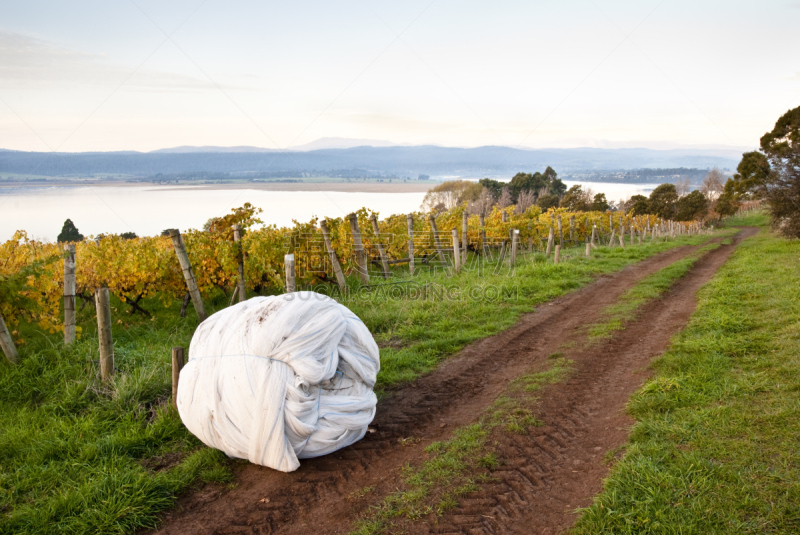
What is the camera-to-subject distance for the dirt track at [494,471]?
3.43 meters

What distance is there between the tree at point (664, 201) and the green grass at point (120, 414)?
42.7m

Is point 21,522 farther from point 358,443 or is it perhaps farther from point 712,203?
point 712,203

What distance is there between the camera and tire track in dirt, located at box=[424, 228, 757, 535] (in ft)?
11.0

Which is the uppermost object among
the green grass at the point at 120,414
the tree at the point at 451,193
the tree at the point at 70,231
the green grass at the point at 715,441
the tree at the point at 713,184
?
the tree at the point at 713,184

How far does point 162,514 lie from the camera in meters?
3.63

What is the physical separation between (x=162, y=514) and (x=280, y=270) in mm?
6340

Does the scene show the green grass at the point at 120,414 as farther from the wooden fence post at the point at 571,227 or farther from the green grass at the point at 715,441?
the wooden fence post at the point at 571,227

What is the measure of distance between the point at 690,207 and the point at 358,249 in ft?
147

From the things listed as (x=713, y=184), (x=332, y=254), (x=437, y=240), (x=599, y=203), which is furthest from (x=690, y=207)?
(x=332, y=254)

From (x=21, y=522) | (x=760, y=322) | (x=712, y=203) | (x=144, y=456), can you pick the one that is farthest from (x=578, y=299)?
(x=712, y=203)

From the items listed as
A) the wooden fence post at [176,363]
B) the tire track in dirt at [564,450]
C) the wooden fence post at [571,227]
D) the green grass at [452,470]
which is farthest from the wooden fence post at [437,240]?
the wooden fence post at [571,227]

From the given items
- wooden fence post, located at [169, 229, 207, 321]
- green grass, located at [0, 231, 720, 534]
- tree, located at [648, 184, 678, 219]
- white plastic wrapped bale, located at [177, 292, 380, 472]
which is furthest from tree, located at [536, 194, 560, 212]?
white plastic wrapped bale, located at [177, 292, 380, 472]

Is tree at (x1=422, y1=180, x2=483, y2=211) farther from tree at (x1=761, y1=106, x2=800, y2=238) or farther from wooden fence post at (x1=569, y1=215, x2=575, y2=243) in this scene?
tree at (x1=761, y1=106, x2=800, y2=238)

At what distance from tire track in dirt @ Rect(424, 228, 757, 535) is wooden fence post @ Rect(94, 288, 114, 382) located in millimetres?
4203
